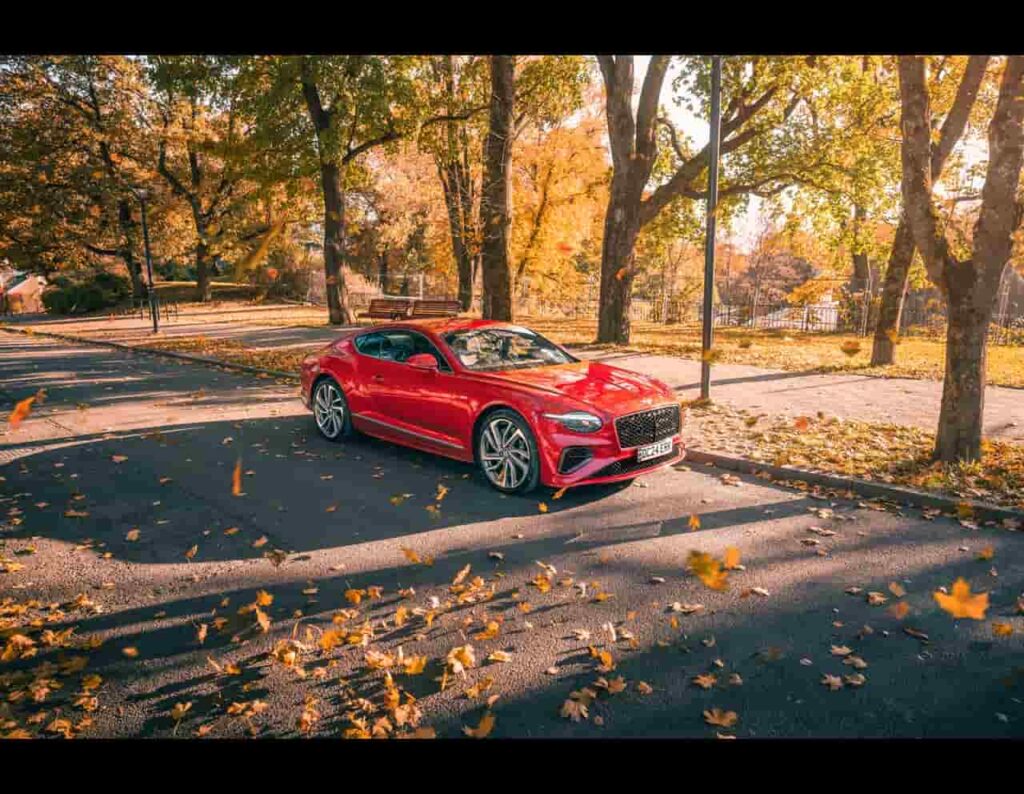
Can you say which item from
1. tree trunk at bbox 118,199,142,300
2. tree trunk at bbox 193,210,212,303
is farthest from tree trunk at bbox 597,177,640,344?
tree trunk at bbox 193,210,212,303

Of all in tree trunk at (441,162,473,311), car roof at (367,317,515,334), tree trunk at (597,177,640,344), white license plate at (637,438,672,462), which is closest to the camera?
white license plate at (637,438,672,462)

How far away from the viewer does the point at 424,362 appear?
22.2 ft

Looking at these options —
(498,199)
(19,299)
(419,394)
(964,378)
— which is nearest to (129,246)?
(19,299)

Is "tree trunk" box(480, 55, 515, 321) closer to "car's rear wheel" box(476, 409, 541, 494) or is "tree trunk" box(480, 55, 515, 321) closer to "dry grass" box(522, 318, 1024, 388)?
"dry grass" box(522, 318, 1024, 388)

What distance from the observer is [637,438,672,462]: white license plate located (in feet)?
19.7

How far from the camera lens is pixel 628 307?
693 inches

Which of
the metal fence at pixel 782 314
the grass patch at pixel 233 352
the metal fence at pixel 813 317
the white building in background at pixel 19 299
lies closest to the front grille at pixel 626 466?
the grass patch at pixel 233 352

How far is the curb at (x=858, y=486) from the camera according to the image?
5.57m

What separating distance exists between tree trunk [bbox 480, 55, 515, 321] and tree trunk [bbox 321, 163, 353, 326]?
6.66 metres

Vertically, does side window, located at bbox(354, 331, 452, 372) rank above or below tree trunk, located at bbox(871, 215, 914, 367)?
below

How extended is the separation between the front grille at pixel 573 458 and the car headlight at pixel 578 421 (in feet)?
0.57

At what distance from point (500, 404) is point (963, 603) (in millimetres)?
3683

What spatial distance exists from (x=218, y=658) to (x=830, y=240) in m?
19.7

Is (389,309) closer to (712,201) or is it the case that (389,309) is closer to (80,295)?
(712,201)
